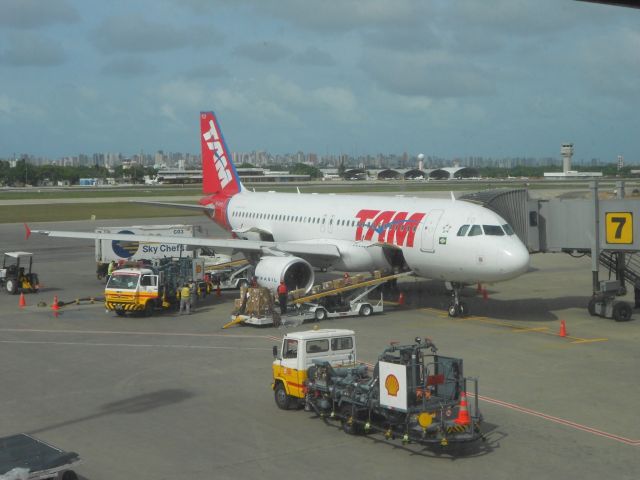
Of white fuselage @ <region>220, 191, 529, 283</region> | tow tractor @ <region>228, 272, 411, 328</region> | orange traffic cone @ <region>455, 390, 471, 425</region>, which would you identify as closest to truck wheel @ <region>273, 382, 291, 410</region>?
orange traffic cone @ <region>455, 390, 471, 425</region>

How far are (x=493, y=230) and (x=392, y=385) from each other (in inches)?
611

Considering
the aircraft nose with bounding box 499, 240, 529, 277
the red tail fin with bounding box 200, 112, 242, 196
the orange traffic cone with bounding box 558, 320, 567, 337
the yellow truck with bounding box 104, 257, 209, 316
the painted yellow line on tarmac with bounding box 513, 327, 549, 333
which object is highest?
the red tail fin with bounding box 200, 112, 242, 196

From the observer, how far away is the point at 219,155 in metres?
50.7

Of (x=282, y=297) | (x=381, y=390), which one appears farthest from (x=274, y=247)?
(x=381, y=390)

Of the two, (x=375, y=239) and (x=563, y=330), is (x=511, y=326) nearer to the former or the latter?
(x=563, y=330)

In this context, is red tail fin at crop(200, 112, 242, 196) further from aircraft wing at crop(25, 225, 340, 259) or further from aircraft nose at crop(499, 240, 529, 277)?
aircraft nose at crop(499, 240, 529, 277)

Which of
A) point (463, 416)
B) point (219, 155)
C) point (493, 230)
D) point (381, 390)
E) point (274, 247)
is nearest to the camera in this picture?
point (463, 416)

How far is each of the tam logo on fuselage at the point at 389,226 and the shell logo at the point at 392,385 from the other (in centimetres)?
1679

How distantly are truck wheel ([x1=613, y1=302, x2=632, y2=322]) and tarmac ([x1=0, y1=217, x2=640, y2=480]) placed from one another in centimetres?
52

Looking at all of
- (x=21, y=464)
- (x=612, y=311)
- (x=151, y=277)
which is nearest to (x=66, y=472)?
(x=21, y=464)

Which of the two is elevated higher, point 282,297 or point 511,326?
point 282,297

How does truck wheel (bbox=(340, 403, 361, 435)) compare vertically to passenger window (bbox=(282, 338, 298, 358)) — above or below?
below

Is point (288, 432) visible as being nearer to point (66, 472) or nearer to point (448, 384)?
point (448, 384)

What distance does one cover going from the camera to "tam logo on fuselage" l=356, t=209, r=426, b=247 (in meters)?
34.1
